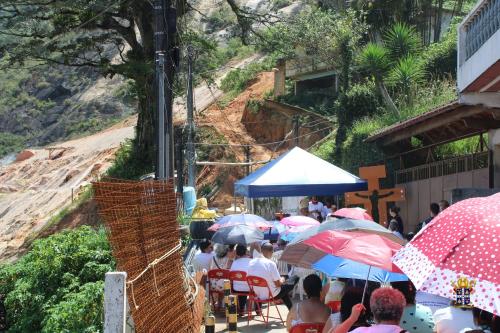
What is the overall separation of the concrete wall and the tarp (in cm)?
234

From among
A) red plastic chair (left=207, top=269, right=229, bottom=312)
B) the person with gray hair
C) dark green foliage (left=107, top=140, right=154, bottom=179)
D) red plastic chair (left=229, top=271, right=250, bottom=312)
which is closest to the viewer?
the person with gray hair

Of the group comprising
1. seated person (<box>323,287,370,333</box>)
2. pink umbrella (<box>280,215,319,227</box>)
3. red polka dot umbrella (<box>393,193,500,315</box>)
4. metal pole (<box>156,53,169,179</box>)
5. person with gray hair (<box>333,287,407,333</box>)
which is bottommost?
seated person (<box>323,287,370,333</box>)

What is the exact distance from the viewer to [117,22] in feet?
92.6

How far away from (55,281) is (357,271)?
4687 mm

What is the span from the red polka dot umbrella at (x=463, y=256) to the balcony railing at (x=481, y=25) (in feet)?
23.3

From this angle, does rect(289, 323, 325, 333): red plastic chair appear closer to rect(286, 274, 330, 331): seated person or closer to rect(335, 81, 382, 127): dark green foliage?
rect(286, 274, 330, 331): seated person

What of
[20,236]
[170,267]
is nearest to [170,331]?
[170,267]

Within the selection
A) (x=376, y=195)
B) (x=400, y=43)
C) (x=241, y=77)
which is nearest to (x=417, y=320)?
(x=376, y=195)

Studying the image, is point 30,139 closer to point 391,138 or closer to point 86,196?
point 86,196

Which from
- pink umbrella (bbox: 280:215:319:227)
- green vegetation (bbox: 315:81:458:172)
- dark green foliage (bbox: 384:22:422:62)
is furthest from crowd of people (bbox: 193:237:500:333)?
dark green foliage (bbox: 384:22:422:62)

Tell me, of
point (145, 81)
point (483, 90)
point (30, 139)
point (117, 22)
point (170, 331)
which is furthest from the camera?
point (30, 139)

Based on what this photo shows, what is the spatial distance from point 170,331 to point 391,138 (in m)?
12.8

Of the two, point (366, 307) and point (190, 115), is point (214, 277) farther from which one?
point (190, 115)

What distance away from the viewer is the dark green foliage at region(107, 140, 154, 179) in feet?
108
